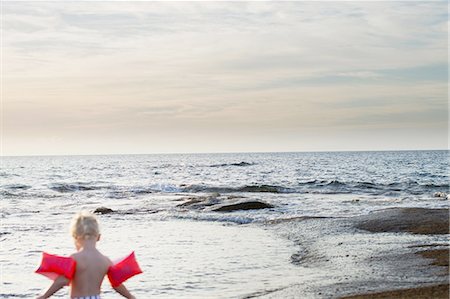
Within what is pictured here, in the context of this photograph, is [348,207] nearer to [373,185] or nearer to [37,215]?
[37,215]

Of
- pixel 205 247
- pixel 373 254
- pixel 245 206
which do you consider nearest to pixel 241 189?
pixel 245 206

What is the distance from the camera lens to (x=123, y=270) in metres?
5.88

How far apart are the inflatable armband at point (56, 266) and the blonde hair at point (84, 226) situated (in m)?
0.24

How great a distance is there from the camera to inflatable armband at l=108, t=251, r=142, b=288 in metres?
5.89

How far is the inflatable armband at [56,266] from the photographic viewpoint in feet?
18.4

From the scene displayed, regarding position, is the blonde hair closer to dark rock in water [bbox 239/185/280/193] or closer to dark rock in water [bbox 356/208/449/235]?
dark rock in water [bbox 356/208/449/235]

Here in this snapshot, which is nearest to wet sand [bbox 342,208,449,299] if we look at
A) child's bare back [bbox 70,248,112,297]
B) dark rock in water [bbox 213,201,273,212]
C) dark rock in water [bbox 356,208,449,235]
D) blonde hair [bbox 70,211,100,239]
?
dark rock in water [bbox 356,208,449,235]

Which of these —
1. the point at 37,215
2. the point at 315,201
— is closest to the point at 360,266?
the point at 37,215

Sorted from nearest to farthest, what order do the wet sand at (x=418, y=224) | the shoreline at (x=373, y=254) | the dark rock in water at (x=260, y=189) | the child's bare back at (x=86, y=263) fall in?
the child's bare back at (x=86, y=263), the shoreline at (x=373, y=254), the wet sand at (x=418, y=224), the dark rock in water at (x=260, y=189)

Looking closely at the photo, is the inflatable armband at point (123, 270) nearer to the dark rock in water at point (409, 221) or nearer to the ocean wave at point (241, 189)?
the dark rock in water at point (409, 221)

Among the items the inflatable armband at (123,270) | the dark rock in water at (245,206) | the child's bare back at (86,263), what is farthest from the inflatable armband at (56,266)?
the dark rock in water at (245,206)

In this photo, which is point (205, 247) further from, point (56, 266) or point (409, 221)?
point (56, 266)

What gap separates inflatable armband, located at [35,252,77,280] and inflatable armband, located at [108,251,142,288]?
359 mm

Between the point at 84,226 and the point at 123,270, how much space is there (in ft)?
1.80
